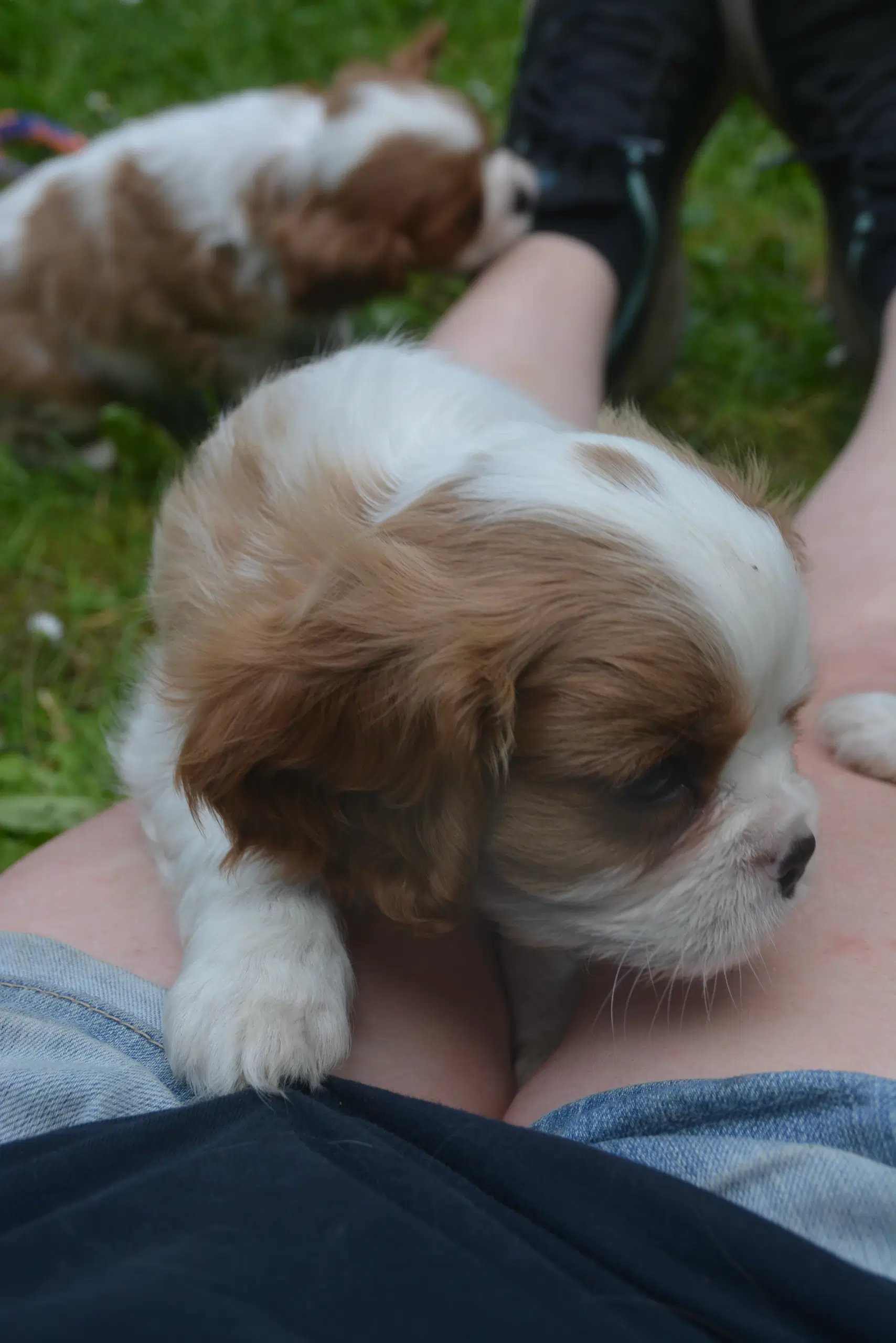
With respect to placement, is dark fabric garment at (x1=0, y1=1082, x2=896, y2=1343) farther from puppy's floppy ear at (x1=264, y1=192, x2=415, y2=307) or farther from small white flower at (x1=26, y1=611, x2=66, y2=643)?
puppy's floppy ear at (x1=264, y1=192, x2=415, y2=307)

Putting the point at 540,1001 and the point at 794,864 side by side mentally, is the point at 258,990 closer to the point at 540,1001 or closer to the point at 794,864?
the point at 540,1001

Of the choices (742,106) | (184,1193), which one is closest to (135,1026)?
(184,1193)

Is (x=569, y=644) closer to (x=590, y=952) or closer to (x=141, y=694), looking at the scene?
(x=590, y=952)

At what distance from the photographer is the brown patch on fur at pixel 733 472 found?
1.77 m

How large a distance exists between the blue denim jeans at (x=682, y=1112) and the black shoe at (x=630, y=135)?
8.89 ft

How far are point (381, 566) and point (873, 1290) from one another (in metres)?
0.97

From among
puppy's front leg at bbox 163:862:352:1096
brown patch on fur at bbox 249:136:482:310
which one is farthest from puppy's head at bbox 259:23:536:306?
puppy's front leg at bbox 163:862:352:1096

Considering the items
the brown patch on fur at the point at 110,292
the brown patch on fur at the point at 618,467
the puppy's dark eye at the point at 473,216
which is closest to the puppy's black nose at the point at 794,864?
the brown patch on fur at the point at 618,467

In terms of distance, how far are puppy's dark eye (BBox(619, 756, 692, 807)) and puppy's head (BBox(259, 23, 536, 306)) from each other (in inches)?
123

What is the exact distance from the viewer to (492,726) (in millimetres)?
1535

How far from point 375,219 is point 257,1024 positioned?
3.48m

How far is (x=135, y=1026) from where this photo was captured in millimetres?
1635

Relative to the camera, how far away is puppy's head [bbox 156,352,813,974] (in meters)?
1.51

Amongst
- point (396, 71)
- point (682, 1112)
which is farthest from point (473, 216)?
point (682, 1112)
